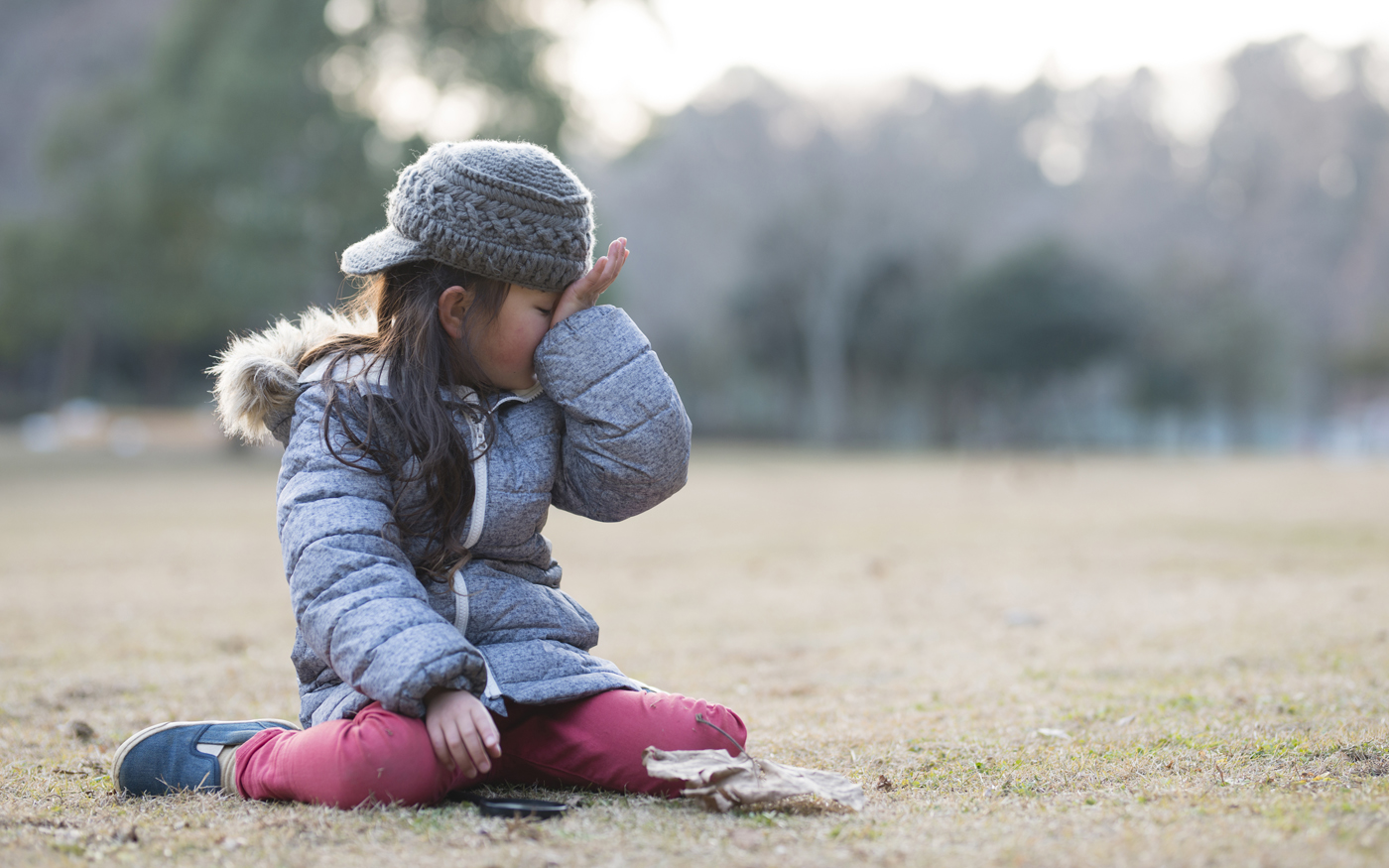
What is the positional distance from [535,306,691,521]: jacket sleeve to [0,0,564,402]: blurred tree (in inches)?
763

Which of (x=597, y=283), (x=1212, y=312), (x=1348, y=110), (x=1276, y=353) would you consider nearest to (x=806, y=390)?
(x=1212, y=312)

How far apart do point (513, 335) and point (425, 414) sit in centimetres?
26

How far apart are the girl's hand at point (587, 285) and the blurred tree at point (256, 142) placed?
1933cm

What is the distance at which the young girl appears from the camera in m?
2.19

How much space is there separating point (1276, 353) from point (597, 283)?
4303 cm

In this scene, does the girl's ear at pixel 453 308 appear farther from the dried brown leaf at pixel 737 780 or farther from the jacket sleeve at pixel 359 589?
the dried brown leaf at pixel 737 780

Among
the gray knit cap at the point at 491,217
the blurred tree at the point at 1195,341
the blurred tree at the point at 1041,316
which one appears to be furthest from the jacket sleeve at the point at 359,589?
the blurred tree at the point at 1195,341

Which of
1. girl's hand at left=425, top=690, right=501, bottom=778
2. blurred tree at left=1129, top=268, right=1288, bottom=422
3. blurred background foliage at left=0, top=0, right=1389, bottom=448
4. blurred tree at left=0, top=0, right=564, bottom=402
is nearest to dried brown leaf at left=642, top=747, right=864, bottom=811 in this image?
girl's hand at left=425, top=690, right=501, bottom=778

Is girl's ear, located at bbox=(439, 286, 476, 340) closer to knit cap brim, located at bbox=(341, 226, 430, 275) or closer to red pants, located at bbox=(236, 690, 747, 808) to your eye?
knit cap brim, located at bbox=(341, 226, 430, 275)

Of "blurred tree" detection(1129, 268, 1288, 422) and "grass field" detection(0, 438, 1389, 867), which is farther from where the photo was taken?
"blurred tree" detection(1129, 268, 1288, 422)

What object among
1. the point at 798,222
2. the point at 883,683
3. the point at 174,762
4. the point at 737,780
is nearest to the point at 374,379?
the point at 174,762

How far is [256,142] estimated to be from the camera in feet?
68.3

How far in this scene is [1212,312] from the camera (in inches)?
1499

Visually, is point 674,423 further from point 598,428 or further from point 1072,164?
point 1072,164
